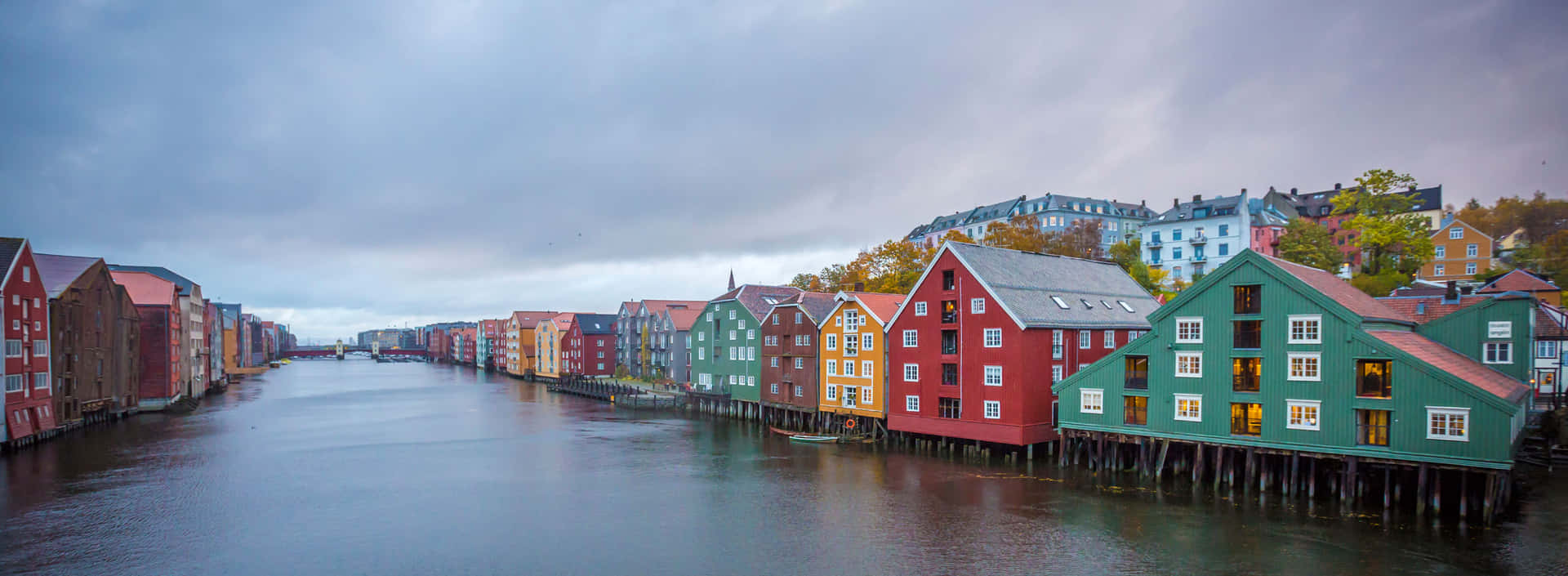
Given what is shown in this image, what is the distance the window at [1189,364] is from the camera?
34281 millimetres

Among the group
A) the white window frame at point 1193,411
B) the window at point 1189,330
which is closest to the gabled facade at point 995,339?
the window at point 1189,330

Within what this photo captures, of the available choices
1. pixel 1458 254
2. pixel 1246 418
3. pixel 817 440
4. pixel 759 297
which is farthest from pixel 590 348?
pixel 1458 254

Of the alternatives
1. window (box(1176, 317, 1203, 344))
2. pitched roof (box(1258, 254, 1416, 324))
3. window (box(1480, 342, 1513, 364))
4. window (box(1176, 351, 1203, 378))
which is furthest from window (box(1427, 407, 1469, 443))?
window (box(1480, 342, 1513, 364))

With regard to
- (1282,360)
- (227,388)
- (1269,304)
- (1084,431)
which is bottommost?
(227,388)

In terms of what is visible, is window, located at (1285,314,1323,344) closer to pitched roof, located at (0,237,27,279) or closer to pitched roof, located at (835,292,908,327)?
pitched roof, located at (835,292,908,327)

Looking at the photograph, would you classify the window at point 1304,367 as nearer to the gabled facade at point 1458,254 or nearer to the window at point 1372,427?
Result: the window at point 1372,427

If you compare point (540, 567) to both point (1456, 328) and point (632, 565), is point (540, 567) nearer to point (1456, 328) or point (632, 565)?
→ point (632, 565)

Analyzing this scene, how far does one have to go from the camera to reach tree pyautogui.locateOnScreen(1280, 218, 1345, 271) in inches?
2621

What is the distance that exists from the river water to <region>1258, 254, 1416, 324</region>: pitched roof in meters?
8.48

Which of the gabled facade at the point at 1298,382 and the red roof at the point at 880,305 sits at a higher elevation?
the red roof at the point at 880,305

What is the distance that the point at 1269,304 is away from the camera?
32.2m

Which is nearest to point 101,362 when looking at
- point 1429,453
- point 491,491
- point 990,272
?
point 491,491

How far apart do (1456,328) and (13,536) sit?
59629 mm

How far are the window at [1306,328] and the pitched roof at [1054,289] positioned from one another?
40.2 feet
